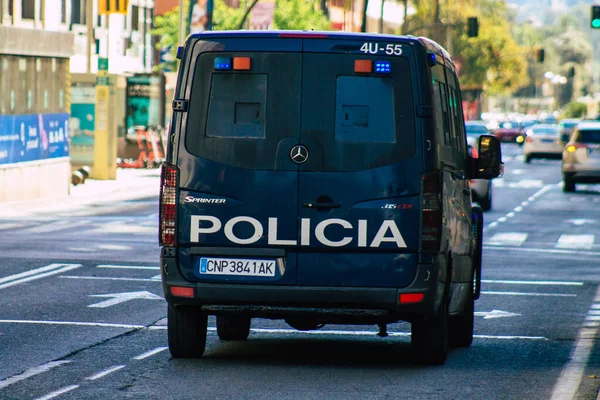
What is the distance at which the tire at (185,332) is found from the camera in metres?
10.2

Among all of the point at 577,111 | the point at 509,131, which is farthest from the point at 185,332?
the point at 577,111

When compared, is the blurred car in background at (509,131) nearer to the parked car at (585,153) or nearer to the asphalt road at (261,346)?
the parked car at (585,153)

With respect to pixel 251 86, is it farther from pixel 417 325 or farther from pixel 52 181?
pixel 52 181

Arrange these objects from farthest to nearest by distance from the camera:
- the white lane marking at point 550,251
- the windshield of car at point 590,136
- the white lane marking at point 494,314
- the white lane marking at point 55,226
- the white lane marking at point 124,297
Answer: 1. the windshield of car at point 590,136
2. the white lane marking at point 55,226
3. the white lane marking at point 550,251
4. the white lane marking at point 124,297
5. the white lane marking at point 494,314

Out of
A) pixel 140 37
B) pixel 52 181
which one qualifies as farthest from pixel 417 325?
pixel 140 37

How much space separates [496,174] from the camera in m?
11.4

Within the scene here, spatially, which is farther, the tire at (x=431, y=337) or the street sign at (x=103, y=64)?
the street sign at (x=103, y=64)

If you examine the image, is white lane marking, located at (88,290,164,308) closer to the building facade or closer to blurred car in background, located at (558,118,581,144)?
the building facade

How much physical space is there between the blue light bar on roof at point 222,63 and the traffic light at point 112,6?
32531 mm

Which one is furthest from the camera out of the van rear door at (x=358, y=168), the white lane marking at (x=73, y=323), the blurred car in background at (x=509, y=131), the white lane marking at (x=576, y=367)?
the blurred car in background at (x=509, y=131)

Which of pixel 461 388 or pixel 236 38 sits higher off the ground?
pixel 236 38

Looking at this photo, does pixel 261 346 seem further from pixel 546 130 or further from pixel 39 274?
pixel 546 130

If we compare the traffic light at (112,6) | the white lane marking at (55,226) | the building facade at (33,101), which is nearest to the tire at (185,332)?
the white lane marking at (55,226)

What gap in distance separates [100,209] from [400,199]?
21.2 metres
